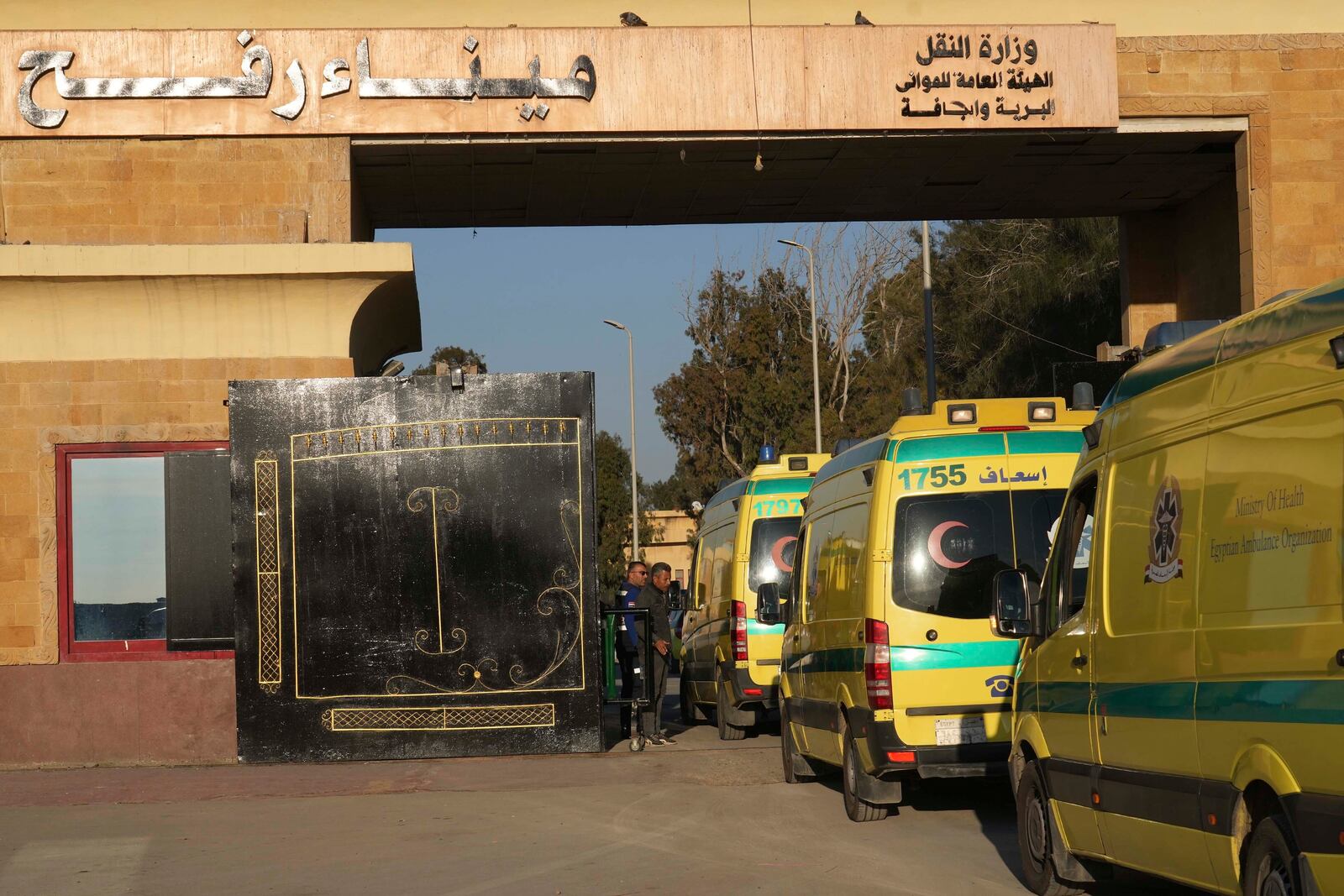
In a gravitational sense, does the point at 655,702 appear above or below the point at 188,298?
below

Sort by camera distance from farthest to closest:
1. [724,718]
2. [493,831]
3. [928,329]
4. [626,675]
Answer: [928,329], [626,675], [724,718], [493,831]

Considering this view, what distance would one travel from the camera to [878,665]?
9.56 metres

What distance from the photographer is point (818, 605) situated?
37.3ft

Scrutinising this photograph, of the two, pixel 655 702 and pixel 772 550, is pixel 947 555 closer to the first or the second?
pixel 772 550

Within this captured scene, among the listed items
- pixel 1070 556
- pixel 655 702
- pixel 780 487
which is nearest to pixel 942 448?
pixel 1070 556

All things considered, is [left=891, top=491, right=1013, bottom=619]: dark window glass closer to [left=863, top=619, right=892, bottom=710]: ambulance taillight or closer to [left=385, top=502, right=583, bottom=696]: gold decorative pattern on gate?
[left=863, top=619, right=892, bottom=710]: ambulance taillight

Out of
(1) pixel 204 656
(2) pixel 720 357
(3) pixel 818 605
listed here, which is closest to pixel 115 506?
(1) pixel 204 656

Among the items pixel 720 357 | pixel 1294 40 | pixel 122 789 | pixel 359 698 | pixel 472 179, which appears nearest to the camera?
pixel 122 789

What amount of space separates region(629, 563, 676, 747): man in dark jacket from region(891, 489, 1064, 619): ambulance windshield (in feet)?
20.4

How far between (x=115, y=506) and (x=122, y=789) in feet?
10.3

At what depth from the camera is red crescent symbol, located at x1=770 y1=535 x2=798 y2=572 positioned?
1572 cm


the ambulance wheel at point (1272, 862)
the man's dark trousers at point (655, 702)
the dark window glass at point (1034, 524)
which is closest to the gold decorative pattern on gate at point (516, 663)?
the man's dark trousers at point (655, 702)

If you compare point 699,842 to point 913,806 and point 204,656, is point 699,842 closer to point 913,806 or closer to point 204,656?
point 913,806

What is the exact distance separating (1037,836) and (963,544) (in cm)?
220
